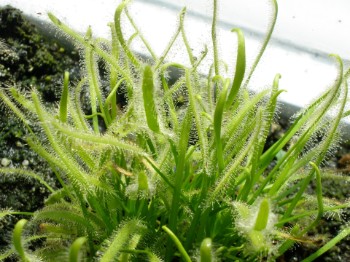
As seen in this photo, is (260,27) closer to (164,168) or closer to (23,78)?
(23,78)

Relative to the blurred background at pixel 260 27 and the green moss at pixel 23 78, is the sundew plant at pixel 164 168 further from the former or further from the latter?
the blurred background at pixel 260 27

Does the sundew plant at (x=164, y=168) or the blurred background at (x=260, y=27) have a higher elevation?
the blurred background at (x=260, y=27)

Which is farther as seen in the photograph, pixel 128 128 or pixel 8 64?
pixel 8 64

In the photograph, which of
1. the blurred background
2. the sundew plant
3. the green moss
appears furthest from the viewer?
the blurred background

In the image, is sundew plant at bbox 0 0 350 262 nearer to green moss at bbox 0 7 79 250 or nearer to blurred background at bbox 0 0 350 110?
green moss at bbox 0 7 79 250

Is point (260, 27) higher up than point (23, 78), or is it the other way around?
point (260, 27)

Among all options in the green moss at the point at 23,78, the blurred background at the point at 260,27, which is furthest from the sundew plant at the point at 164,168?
the blurred background at the point at 260,27

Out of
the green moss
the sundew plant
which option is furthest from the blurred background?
the sundew plant

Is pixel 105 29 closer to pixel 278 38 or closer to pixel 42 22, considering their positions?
pixel 42 22

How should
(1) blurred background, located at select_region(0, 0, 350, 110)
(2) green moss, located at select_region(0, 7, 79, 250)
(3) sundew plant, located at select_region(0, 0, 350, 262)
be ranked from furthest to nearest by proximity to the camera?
(1) blurred background, located at select_region(0, 0, 350, 110)
(2) green moss, located at select_region(0, 7, 79, 250)
(3) sundew plant, located at select_region(0, 0, 350, 262)

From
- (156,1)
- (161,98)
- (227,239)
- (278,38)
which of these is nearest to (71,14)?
(156,1)

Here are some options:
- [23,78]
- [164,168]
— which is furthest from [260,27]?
[164,168]
